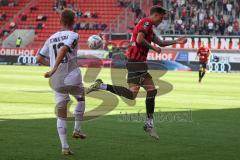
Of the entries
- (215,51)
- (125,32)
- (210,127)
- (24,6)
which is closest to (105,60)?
(125,32)

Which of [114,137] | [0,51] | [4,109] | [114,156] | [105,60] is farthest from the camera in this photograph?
[0,51]

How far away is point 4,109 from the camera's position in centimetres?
1945

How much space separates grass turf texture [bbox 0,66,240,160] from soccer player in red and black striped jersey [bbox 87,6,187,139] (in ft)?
2.33

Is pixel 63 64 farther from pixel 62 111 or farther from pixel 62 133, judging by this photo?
pixel 62 133

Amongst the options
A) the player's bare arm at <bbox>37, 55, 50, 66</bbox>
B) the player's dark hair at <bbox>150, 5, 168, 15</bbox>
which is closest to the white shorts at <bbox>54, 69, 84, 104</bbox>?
the player's bare arm at <bbox>37, 55, 50, 66</bbox>

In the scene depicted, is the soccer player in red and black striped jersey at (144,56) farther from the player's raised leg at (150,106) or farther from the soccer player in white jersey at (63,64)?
the soccer player in white jersey at (63,64)

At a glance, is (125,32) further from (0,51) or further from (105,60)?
(0,51)

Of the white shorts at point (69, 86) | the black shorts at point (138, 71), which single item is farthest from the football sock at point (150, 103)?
the white shorts at point (69, 86)

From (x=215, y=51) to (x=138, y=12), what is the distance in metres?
8.69

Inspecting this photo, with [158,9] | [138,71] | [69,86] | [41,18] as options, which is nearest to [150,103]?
[138,71]

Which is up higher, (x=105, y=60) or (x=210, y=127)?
(x=210, y=127)

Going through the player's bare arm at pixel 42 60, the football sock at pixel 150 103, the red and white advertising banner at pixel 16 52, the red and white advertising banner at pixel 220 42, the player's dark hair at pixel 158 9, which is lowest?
the red and white advertising banner at pixel 16 52

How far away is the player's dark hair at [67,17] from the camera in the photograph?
1109 centimetres

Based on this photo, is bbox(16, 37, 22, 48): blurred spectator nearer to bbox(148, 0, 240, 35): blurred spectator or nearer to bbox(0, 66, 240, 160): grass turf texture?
bbox(148, 0, 240, 35): blurred spectator
